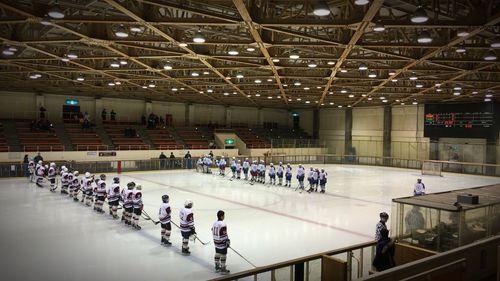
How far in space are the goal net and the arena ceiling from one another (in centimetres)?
695

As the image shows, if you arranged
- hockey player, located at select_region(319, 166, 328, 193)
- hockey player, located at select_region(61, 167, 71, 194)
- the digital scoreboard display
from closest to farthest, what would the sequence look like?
1. hockey player, located at select_region(61, 167, 71, 194)
2. hockey player, located at select_region(319, 166, 328, 193)
3. the digital scoreboard display

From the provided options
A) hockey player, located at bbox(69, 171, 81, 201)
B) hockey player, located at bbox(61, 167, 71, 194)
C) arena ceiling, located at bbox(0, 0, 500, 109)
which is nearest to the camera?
arena ceiling, located at bbox(0, 0, 500, 109)

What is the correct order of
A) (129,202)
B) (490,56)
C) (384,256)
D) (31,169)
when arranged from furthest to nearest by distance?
1. (31,169)
2. (490,56)
3. (129,202)
4. (384,256)

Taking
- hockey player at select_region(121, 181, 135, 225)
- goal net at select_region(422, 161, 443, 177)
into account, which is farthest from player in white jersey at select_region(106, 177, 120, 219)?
goal net at select_region(422, 161, 443, 177)

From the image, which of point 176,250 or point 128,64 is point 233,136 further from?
point 176,250

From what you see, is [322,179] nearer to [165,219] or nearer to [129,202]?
[129,202]

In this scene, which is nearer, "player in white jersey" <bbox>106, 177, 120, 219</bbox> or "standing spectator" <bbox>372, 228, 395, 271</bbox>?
"standing spectator" <bbox>372, 228, 395, 271</bbox>

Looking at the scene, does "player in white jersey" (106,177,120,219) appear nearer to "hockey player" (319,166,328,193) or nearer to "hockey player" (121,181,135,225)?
"hockey player" (121,181,135,225)

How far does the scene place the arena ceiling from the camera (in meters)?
10.4

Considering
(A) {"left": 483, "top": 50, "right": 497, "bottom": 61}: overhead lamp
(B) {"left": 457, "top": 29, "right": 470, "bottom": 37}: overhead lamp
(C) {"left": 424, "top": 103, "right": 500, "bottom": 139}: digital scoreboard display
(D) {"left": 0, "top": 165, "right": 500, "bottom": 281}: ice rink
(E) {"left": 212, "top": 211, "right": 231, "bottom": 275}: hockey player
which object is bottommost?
(D) {"left": 0, "top": 165, "right": 500, "bottom": 281}: ice rink

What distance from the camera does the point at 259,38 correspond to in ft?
41.9

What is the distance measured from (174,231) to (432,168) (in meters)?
27.3

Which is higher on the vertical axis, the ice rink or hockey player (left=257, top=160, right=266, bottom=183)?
hockey player (left=257, top=160, right=266, bottom=183)

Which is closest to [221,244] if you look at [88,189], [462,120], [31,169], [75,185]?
[88,189]
